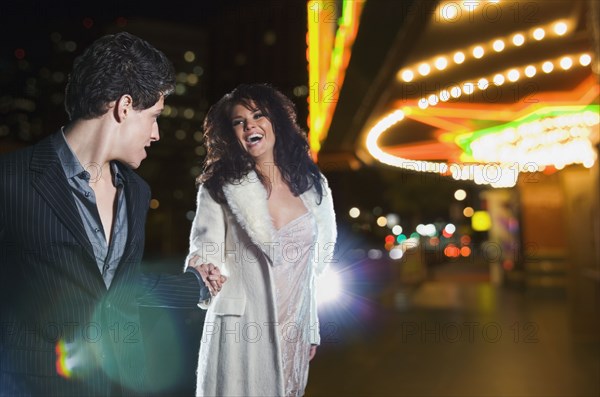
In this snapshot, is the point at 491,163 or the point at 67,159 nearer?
the point at 67,159

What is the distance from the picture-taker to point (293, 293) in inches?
98.6

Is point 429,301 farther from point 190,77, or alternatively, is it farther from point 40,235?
point 190,77

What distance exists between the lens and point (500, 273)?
17812 millimetres

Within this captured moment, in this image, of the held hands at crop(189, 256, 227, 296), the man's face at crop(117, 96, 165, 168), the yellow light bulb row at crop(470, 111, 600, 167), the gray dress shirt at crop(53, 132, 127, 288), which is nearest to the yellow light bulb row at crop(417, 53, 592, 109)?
the yellow light bulb row at crop(470, 111, 600, 167)

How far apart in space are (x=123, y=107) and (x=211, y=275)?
27.9 inches

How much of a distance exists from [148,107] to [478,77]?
5488 mm

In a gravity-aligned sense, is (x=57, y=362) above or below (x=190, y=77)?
below

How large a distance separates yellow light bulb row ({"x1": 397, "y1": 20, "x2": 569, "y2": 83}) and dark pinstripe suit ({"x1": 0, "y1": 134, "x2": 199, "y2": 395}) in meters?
4.12

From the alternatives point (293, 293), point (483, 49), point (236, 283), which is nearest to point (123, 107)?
point (236, 283)

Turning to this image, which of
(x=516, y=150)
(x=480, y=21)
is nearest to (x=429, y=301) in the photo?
(x=516, y=150)

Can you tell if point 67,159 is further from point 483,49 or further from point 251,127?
point 483,49

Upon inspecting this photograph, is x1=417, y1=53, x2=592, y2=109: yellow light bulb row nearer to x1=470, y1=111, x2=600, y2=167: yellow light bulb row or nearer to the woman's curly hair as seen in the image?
Result: x1=470, y1=111, x2=600, y2=167: yellow light bulb row

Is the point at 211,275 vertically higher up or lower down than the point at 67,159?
lower down

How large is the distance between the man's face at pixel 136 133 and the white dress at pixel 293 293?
654mm
